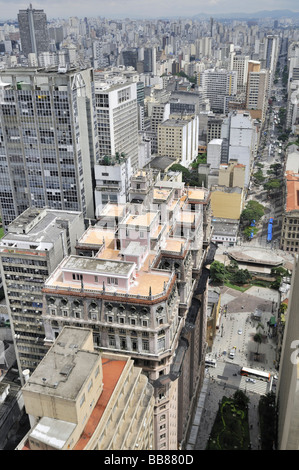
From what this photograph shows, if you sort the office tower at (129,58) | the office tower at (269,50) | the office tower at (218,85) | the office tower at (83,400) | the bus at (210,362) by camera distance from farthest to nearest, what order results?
the office tower at (269,50)
the office tower at (129,58)
the office tower at (218,85)
the bus at (210,362)
the office tower at (83,400)

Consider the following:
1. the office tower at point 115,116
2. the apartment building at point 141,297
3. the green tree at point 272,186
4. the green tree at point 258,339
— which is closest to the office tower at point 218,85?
the green tree at point 272,186

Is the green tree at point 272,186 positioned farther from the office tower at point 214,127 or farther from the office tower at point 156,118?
the office tower at point 156,118

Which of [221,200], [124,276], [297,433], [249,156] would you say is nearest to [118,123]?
[221,200]

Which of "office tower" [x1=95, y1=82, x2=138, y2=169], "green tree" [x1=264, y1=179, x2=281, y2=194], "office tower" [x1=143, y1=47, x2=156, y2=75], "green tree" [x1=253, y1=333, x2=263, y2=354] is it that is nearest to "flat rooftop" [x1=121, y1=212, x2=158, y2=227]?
"green tree" [x1=253, y1=333, x2=263, y2=354]

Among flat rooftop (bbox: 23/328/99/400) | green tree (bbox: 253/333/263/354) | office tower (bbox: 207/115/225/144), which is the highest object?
flat rooftop (bbox: 23/328/99/400)

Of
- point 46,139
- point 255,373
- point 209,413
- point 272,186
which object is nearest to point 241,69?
point 272,186

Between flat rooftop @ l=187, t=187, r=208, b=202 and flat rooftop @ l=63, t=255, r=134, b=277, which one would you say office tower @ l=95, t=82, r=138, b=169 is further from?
flat rooftop @ l=63, t=255, r=134, b=277
